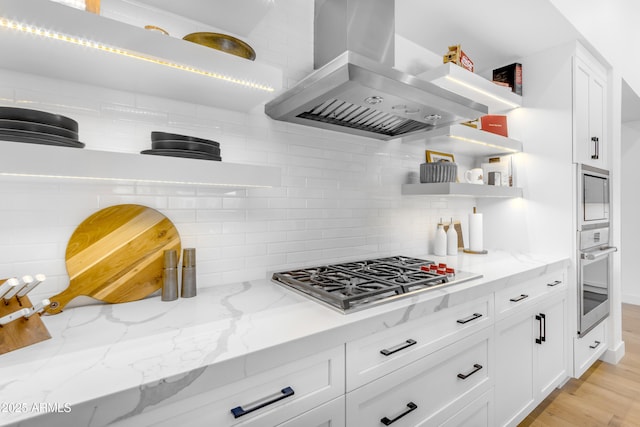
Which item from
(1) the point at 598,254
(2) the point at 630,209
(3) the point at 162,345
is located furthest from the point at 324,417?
(2) the point at 630,209

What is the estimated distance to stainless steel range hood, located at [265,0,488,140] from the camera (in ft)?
4.09

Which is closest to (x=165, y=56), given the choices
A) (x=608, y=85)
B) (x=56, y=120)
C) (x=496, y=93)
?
(x=56, y=120)

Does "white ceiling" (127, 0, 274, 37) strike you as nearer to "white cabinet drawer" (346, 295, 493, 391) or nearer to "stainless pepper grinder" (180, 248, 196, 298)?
"stainless pepper grinder" (180, 248, 196, 298)

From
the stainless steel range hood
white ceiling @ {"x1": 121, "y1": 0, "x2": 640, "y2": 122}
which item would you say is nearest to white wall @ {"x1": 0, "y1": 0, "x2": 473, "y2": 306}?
the stainless steel range hood

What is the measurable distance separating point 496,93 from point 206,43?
205cm

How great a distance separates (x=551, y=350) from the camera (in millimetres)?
2070

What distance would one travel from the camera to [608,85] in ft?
8.98

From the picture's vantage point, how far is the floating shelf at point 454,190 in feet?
6.49

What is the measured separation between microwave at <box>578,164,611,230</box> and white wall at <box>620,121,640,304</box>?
2.19m

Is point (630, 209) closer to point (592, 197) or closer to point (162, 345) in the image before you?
point (592, 197)

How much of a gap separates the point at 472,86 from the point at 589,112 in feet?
3.70

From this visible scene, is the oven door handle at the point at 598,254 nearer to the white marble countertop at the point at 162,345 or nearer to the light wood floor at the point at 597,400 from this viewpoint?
the light wood floor at the point at 597,400

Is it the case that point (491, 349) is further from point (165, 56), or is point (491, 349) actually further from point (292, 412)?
point (165, 56)

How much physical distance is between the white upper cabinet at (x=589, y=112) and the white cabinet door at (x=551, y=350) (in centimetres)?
109
